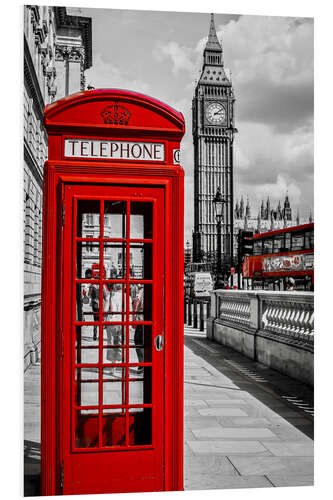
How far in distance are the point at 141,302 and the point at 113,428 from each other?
87 cm

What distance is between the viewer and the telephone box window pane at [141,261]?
336cm

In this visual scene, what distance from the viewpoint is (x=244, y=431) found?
4.96 m

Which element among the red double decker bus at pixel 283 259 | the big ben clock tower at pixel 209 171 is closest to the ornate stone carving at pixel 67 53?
the red double decker bus at pixel 283 259

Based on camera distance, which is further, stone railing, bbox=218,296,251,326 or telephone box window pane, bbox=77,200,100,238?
stone railing, bbox=218,296,251,326

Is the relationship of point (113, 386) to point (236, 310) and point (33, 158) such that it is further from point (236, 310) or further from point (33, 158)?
point (236, 310)

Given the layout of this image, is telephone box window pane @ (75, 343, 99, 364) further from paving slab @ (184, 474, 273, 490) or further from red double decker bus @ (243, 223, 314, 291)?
red double decker bus @ (243, 223, 314, 291)

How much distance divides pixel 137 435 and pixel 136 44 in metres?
4.52

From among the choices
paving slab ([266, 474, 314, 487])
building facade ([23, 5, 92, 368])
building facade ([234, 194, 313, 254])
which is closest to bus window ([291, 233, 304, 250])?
building facade ([23, 5, 92, 368])

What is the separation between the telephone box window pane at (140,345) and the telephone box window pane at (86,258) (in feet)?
1.51

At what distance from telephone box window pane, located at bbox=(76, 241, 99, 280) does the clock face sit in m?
94.2

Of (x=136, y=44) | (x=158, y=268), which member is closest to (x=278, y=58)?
(x=136, y=44)

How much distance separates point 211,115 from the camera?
10012cm

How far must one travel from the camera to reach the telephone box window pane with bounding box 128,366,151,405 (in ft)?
11.1

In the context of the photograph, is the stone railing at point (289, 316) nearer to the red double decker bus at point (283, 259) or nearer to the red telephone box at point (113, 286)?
the red telephone box at point (113, 286)
